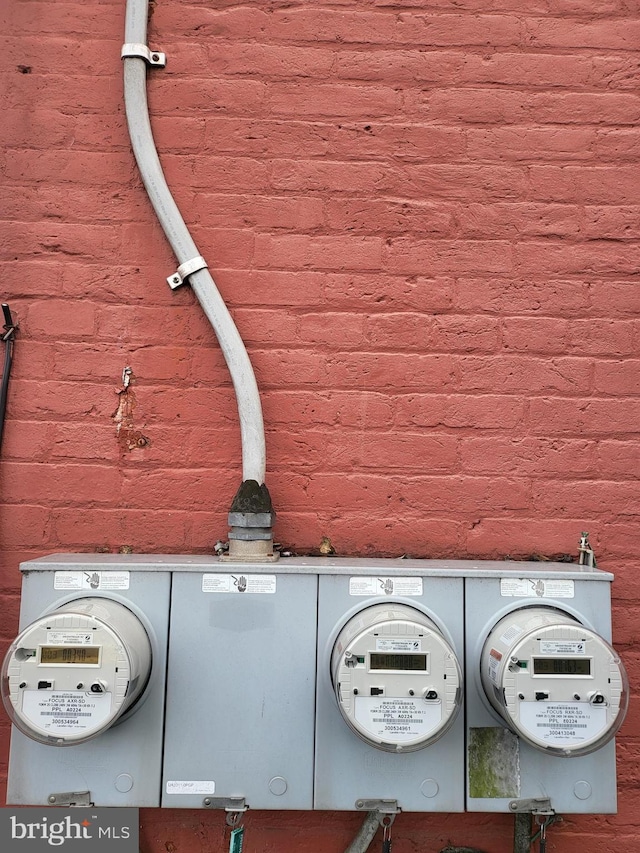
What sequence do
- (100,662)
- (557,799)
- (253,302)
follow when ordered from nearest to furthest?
(100,662), (557,799), (253,302)

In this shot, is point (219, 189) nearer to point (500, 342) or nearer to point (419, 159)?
point (419, 159)

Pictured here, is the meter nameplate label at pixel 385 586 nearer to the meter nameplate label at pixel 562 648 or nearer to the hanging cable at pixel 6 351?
the meter nameplate label at pixel 562 648

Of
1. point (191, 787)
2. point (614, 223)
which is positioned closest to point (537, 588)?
point (191, 787)

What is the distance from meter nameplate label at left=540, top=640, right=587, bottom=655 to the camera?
44.1 inches

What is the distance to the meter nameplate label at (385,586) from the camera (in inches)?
48.9

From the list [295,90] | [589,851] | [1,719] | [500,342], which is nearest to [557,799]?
[589,851]

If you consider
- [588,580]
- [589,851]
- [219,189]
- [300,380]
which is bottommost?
[589,851]

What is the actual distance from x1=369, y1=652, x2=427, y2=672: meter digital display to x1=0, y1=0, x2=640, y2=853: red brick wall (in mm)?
344

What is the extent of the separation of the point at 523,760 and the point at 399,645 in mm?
383

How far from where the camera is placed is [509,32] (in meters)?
1.54

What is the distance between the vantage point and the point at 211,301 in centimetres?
142

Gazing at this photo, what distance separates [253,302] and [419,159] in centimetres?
56

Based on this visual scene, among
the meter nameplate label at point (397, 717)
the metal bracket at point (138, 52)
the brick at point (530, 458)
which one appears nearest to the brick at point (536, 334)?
the brick at point (530, 458)

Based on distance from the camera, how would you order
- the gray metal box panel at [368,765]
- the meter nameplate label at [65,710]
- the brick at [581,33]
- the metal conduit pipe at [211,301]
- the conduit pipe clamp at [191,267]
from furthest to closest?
the brick at [581,33] → the conduit pipe clamp at [191,267] → the metal conduit pipe at [211,301] → the gray metal box panel at [368,765] → the meter nameplate label at [65,710]
